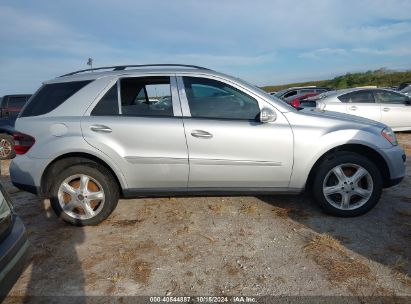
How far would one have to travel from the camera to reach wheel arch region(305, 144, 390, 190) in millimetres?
3639

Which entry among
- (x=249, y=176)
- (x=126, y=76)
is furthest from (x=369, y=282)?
(x=126, y=76)

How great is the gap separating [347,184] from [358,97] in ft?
A: 20.0

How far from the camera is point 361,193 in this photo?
12.0 feet

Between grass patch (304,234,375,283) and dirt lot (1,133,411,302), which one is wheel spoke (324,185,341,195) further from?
grass patch (304,234,375,283)

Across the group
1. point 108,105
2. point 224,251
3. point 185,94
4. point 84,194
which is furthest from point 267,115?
point 84,194

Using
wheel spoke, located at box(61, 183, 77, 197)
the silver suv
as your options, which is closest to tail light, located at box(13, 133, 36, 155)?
the silver suv

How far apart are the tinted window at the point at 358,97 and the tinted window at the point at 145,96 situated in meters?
6.54

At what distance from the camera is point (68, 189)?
11.7 feet

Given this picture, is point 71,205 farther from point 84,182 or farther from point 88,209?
point 84,182

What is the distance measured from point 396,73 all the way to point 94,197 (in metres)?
57.5

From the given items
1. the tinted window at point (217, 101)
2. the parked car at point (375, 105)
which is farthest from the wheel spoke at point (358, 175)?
the parked car at point (375, 105)

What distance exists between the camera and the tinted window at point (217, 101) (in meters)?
3.56

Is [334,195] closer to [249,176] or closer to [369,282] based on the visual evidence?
[249,176]

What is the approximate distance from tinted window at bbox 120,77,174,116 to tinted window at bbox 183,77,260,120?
26cm
